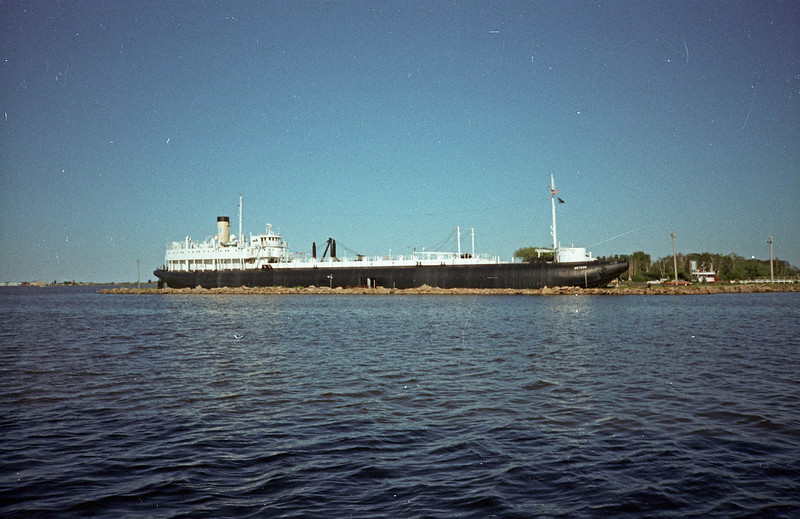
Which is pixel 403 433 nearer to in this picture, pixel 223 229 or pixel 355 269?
pixel 355 269

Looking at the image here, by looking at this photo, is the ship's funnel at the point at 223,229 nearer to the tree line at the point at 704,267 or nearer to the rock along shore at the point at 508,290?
the rock along shore at the point at 508,290

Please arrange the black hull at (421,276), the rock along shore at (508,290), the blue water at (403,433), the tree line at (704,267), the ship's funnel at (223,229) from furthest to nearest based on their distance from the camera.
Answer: the tree line at (704,267) < the ship's funnel at (223,229) < the rock along shore at (508,290) < the black hull at (421,276) < the blue water at (403,433)

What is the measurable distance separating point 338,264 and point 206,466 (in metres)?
Answer: 83.7

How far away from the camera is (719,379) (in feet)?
49.6

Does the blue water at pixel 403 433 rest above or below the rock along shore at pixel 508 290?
below

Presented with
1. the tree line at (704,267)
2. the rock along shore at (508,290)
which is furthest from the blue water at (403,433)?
the tree line at (704,267)

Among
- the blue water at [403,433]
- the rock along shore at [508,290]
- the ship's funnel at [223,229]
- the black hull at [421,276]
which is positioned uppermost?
the ship's funnel at [223,229]

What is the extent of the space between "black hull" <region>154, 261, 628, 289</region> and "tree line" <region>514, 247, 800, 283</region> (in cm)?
4663

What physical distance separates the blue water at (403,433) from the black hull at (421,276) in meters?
54.9

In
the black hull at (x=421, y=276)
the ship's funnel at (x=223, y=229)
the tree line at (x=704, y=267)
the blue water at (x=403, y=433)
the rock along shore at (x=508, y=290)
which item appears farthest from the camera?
the tree line at (x=704, y=267)

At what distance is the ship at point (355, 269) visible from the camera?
76.8 meters

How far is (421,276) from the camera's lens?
84.4 metres

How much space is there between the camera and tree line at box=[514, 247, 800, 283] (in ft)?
407

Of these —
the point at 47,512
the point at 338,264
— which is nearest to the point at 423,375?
the point at 47,512
